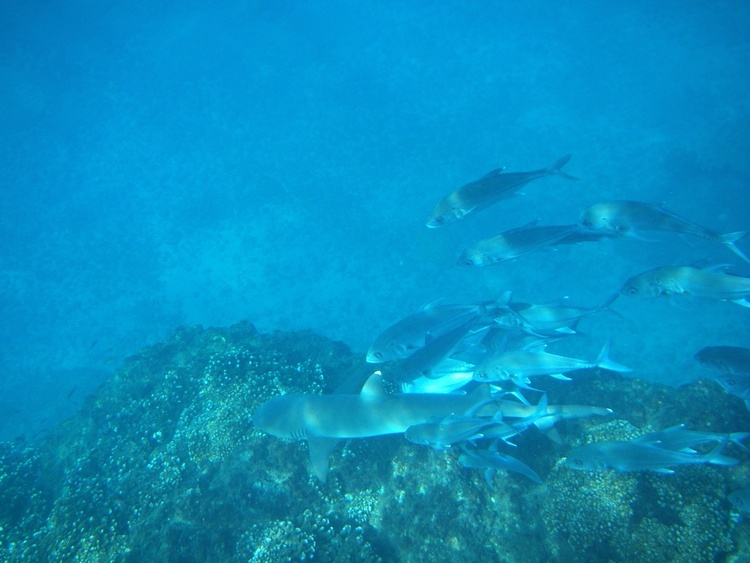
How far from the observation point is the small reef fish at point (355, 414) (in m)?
5.52

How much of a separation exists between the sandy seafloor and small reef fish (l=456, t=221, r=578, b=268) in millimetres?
12034

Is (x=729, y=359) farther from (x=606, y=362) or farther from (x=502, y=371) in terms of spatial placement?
(x=502, y=371)

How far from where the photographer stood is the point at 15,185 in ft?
102

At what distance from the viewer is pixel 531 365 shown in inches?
224

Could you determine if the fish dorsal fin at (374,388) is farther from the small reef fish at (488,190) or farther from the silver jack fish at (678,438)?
the silver jack fish at (678,438)

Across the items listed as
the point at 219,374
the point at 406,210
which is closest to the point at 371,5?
the point at 406,210

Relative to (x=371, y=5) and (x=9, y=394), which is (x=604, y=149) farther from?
(x=9, y=394)

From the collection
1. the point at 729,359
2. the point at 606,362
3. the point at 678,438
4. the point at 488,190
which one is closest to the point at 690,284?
the point at 729,359

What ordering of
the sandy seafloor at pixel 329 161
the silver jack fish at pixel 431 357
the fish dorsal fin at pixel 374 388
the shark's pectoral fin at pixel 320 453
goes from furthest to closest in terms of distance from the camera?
the sandy seafloor at pixel 329 161 < the silver jack fish at pixel 431 357 < the fish dorsal fin at pixel 374 388 < the shark's pectoral fin at pixel 320 453

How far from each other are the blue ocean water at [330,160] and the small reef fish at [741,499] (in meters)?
14.6

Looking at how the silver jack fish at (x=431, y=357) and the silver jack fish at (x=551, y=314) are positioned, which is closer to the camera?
the silver jack fish at (x=431, y=357)

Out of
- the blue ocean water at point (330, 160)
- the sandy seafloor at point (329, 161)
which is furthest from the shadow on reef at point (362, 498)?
the blue ocean water at point (330, 160)

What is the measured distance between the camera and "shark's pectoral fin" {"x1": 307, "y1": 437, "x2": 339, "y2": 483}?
220 inches

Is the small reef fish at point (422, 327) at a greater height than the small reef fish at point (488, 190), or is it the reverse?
the small reef fish at point (488, 190)
